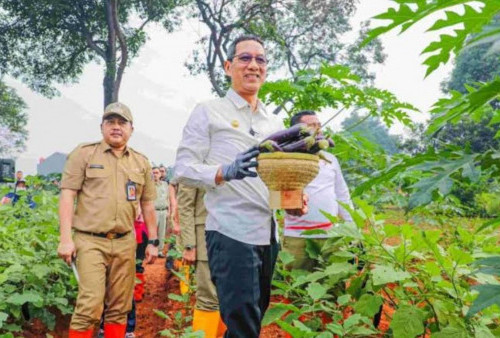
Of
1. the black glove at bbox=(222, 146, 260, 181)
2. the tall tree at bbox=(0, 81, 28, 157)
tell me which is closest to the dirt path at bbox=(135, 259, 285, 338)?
the black glove at bbox=(222, 146, 260, 181)

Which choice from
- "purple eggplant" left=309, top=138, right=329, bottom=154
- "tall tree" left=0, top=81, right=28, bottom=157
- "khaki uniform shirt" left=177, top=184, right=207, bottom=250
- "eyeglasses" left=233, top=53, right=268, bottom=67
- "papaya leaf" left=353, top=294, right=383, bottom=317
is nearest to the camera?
"purple eggplant" left=309, top=138, right=329, bottom=154

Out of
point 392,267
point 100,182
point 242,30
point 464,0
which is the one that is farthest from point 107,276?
point 242,30

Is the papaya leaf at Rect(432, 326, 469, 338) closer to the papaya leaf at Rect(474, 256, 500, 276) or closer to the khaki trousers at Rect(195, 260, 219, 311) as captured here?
the papaya leaf at Rect(474, 256, 500, 276)

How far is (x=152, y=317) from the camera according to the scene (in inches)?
174

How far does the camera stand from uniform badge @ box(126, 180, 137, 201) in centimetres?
329

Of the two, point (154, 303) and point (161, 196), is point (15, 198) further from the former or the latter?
point (154, 303)

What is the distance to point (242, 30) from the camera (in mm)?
18297

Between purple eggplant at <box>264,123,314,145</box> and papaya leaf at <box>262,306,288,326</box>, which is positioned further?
papaya leaf at <box>262,306,288,326</box>

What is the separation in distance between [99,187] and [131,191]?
0.78 ft

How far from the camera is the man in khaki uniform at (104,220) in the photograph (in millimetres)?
2932

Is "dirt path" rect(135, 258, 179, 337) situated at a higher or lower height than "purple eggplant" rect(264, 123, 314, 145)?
lower

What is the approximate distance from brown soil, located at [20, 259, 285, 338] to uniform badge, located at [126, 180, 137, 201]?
980 millimetres

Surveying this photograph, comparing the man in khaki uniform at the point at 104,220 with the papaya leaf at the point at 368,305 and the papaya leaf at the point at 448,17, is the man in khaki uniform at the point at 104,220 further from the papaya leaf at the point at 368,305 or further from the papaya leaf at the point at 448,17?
the papaya leaf at the point at 448,17

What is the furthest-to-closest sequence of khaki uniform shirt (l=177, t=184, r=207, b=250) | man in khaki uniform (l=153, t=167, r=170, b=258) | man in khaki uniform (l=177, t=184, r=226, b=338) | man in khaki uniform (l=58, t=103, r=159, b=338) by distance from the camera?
man in khaki uniform (l=153, t=167, r=170, b=258) → khaki uniform shirt (l=177, t=184, r=207, b=250) → man in khaki uniform (l=58, t=103, r=159, b=338) → man in khaki uniform (l=177, t=184, r=226, b=338)
